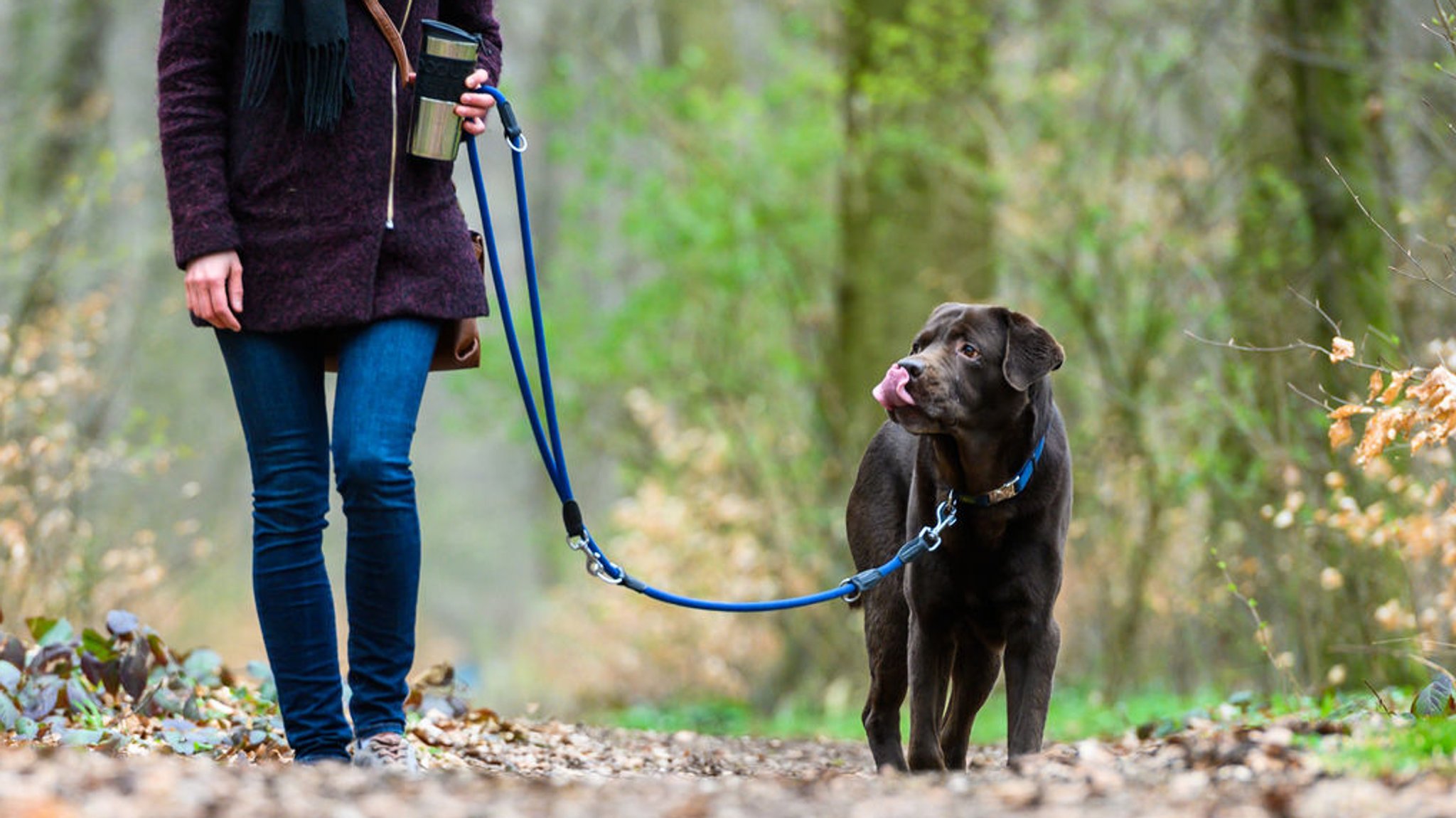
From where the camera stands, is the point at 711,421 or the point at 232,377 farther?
the point at 711,421

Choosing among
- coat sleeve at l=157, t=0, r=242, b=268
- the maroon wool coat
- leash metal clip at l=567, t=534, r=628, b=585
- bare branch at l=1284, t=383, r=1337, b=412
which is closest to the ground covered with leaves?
leash metal clip at l=567, t=534, r=628, b=585

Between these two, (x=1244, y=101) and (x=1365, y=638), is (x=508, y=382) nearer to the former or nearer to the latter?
(x=1244, y=101)

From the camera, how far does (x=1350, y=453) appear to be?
7090mm

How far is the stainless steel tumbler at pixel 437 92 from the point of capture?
12.7 feet

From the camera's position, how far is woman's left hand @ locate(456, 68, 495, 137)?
3922 mm

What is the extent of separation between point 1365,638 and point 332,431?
505cm

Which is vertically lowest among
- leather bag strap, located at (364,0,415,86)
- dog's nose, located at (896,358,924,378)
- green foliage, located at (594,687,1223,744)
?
green foliage, located at (594,687,1223,744)

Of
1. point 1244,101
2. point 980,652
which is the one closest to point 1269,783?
point 980,652

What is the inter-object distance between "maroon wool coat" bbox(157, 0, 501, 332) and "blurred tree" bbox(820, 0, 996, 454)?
242 inches

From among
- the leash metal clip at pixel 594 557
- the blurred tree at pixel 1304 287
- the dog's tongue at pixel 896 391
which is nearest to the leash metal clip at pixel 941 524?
the dog's tongue at pixel 896 391

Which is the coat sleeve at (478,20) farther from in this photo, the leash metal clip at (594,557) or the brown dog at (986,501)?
the brown dog at (986,501)

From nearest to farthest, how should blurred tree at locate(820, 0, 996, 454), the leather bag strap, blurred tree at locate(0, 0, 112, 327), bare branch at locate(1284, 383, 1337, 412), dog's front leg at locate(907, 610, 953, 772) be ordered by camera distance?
the leather bag strap → dog's front leg at locate(907, 610, 953, 772) → bare branch at locate(1284, 383, 1337, 412) → blurred tree at locate(820, 0, 996, 454) → blurred tree at locate(0, 0, 112, 327)

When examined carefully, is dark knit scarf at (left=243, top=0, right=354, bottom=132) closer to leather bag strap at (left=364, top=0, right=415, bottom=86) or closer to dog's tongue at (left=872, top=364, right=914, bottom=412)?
leather bag strap at (left=364, top=0, right=415, bottom=86)

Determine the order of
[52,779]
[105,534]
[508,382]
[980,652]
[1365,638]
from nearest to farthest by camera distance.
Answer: [52,779] < [980,652] < [1365,638] < [105,534] < [508,382]
